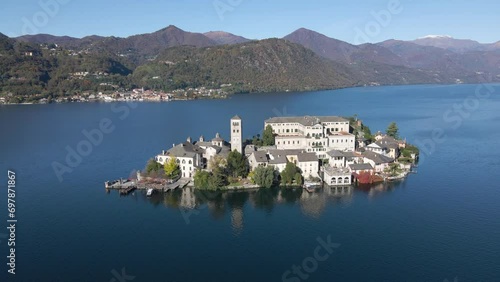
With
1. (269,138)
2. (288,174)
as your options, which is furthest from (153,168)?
(269,138)

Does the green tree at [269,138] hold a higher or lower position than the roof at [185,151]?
higher

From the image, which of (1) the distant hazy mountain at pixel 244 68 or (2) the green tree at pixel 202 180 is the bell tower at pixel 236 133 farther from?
(1) the distant hazy mountain at pixel 244 68

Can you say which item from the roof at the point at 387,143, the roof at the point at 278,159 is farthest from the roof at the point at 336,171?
the roof at the point at 387,143

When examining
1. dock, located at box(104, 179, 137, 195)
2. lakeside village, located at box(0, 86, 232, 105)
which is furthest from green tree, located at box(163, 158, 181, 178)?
lakeside village, located at box(0, 86, 232, 105)

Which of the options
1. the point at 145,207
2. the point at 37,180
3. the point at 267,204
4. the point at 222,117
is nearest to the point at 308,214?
the point at 267,204

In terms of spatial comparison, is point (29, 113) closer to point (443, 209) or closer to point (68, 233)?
point (68, 233)

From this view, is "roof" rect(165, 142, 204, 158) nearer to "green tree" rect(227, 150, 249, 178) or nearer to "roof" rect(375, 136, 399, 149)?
"green tree" rect(227, 150, 249, 178)
